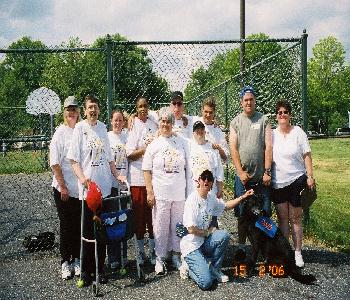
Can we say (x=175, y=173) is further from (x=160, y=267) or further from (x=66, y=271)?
(x=66, y=271)

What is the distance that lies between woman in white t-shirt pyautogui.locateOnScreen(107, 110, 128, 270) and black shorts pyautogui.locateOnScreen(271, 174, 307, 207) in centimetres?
194

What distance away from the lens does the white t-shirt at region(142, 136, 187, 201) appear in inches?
199

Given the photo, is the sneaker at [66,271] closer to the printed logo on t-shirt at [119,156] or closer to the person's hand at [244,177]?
the printed logo on t-shirt at [119,156]

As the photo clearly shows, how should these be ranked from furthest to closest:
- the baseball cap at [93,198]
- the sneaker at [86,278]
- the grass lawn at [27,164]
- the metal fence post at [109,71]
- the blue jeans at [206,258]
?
the grass lawn at [27,164] < the metal fence post at [109,71] < the sneaker at [86,278] < the blue jeans at [206,258] < the baseball cap at [93,198]

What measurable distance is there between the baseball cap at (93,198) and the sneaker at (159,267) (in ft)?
4.00

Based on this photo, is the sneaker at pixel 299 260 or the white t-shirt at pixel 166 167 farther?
the sneaker at pixel 299 260

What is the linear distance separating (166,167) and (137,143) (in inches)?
22.1

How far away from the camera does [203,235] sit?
496cm

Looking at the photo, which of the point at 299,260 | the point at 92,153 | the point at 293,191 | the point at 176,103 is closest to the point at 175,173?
the point at 176,103

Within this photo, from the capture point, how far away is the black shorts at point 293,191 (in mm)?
5273

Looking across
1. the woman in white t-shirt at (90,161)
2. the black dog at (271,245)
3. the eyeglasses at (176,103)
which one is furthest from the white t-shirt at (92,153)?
the black dog at (271,245)

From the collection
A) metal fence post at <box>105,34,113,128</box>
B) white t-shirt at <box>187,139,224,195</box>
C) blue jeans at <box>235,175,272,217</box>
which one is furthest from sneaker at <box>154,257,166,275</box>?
metal fence post at <box>105,34,113,128</box>

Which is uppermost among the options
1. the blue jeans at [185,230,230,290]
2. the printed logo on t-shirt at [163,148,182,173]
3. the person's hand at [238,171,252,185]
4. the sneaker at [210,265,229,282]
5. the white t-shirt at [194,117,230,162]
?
the white t-shirt at [194,117,230,162]

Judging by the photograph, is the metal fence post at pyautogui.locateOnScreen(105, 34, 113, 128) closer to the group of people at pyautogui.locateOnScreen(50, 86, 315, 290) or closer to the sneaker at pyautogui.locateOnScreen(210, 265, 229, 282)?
the group of people at pyautogui.locateOnScreen(50, 86, 315, 290)
